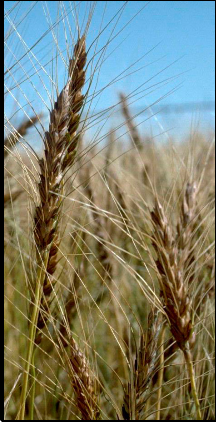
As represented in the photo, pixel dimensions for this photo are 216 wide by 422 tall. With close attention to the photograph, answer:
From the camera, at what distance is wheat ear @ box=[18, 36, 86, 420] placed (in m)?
0.70

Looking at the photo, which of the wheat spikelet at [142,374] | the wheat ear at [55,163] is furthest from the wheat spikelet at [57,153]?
the wheat spikelet at [142,374]

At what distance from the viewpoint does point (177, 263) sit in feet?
2.71

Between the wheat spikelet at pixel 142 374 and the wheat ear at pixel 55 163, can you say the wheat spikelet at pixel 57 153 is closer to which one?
the wheat ear at pixel 55 163

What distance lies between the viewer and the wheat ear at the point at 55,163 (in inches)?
27.7

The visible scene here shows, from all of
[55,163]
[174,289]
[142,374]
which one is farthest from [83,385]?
[55,163]

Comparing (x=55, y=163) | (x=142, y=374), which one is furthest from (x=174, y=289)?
(x=55, y=163)

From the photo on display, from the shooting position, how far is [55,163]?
2.32ft

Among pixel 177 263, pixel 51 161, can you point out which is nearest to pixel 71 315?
pixel 177 263

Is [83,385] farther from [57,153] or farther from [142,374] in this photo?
[57,153]

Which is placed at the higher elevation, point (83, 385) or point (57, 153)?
point (57, 153)

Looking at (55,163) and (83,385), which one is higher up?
(55,163)

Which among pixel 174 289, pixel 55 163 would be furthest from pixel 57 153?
pixel 174 289

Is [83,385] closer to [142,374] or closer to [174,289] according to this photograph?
[142,374]

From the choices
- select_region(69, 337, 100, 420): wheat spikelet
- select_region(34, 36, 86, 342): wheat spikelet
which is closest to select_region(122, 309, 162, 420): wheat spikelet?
select_region(69, 337, 100, 420): wheat spikelet
